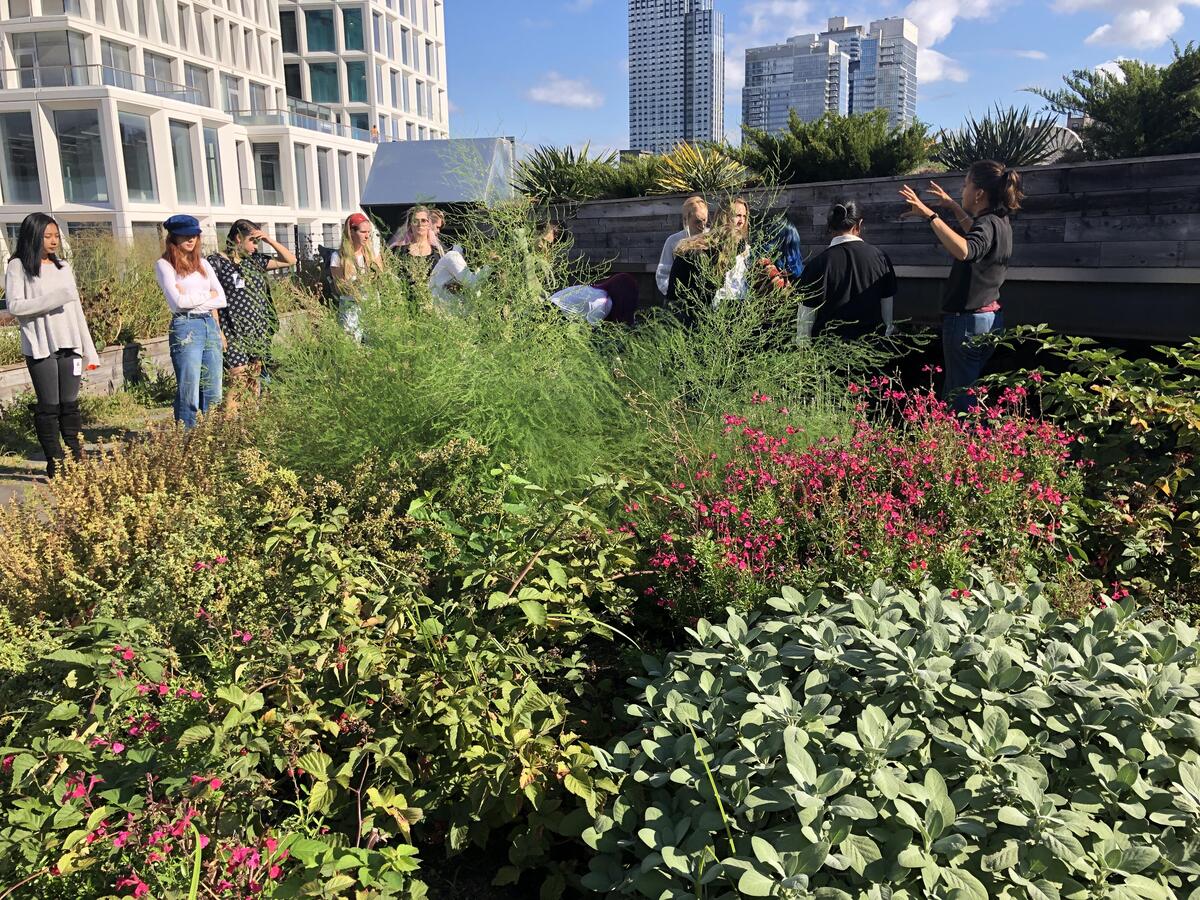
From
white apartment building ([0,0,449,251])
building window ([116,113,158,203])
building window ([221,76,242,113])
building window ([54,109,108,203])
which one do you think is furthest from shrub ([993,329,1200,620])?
building window ([221,76,242,113])

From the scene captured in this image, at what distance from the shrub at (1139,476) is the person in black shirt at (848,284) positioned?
1.63 metres

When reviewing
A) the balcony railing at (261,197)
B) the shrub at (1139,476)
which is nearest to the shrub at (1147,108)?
the shrub at (1139,476)

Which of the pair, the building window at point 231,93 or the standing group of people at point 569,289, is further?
the building window at point 231,93

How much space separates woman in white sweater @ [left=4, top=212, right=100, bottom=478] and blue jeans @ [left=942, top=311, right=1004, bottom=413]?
17.2 feet

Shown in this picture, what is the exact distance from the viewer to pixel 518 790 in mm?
1909

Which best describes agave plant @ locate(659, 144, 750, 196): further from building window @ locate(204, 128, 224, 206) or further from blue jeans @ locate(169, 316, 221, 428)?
building window @ locate(204, 128, 224, 206)

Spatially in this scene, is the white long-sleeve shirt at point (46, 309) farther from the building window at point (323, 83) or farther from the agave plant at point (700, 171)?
the building window at point (323, 83)

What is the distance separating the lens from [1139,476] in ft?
9.91

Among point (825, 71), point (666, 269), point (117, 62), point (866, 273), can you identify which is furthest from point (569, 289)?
point (825, 71)

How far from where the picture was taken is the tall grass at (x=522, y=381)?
3180 millimetres

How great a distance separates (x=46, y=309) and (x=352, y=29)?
68364mm

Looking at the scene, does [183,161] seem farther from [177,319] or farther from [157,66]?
[177,319]

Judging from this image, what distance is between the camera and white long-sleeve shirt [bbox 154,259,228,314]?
6047mm

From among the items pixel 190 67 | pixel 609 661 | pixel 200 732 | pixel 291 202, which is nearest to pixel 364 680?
pixel 200 732
